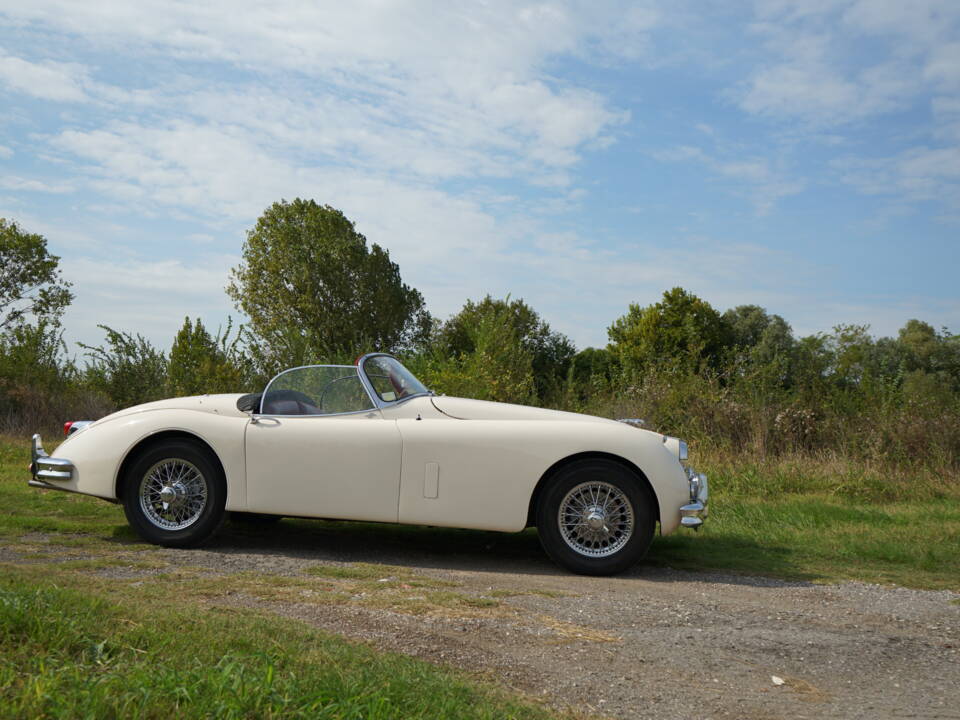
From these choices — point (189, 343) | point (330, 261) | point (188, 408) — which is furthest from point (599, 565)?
point (330, 261)

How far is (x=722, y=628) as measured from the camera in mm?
4785

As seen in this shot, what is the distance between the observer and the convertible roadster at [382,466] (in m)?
6.23

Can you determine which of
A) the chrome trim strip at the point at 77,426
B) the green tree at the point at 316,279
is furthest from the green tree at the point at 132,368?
the green tree at the point at 316,279

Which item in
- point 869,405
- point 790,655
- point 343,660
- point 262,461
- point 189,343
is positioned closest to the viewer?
point 343,660

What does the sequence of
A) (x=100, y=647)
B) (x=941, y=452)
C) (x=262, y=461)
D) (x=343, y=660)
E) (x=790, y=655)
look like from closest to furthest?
1. (x=100, y=647)
2. (x=343, y=660)
3. (x=790, y=655)
4. (x=262, y=461)
5. (x=941, y=452)

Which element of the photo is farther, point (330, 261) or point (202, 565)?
point (330, 261)

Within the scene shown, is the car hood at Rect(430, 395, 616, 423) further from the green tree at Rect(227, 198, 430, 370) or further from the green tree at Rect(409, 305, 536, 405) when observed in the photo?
the green tree at Rect(227, 198, 430, 370)

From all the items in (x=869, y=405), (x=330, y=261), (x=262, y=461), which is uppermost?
(x=330, y=261)

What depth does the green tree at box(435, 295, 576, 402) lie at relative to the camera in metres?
16.3

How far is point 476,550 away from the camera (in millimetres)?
7141

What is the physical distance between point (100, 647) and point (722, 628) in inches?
128

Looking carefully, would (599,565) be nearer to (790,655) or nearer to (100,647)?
(790,655)

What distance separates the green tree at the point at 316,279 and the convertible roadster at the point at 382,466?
34431mm

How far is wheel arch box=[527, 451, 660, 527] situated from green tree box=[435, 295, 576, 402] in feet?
30.6
